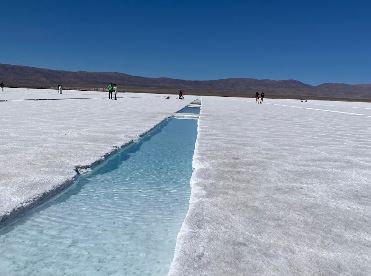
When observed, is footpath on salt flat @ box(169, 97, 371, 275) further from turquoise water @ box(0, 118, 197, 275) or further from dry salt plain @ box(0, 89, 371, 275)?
turquoise water @ box(0, 118, 197, 275)

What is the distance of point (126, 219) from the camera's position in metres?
4.84

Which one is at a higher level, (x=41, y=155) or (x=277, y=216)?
(x=277, y=216)

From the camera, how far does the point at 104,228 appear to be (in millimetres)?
4508

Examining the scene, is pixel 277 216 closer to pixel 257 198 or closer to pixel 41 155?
pixel 257 198

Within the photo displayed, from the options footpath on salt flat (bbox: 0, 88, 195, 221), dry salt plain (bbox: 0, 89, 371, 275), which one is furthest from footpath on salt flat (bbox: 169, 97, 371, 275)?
footpath on salt flat (bbox: 0, 88, 195, 221)

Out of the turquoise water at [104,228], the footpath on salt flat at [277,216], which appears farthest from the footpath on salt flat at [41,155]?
the footpath on salt flat at [277,216]

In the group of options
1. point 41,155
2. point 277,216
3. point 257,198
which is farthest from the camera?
point 41,155

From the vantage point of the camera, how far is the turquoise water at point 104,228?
3.56m

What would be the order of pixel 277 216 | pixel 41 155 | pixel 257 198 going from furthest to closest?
pixel 41 155, pixel 257 198, pixel 277 216

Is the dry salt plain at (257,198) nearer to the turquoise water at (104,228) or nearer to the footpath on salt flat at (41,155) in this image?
the footpath on salt flat at (41,155)

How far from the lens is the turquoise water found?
3564 mm

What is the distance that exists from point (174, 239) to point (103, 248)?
26.3 inches

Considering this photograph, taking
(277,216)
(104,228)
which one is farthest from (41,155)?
(277,216)

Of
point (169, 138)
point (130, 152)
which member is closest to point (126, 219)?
point (130, 152)
